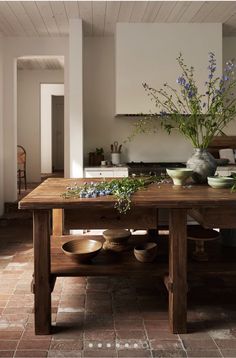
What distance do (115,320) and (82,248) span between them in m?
0.61

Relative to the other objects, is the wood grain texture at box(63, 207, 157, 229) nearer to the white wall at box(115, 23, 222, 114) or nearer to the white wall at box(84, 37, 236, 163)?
the white wall at box(115, 23, 222, 114)

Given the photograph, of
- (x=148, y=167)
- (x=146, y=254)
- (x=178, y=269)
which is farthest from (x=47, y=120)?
(x=178, y=269)

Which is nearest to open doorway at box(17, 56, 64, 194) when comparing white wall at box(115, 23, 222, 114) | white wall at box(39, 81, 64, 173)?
white wall at box(39, 81, 64, 173)

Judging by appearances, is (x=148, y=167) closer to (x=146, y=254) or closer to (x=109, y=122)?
(x=109, y=122)

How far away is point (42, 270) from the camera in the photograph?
2506 mm

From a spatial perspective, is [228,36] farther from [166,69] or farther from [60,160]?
[60,160]

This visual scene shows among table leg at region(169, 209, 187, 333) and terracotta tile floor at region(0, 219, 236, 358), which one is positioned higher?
table leg at region(169, 209, 187, 333)

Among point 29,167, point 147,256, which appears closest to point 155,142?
point 147,256

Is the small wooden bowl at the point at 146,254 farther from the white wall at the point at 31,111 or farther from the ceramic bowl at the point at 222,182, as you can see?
the white wall at the point at 31,111

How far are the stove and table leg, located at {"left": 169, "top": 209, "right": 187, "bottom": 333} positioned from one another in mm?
2829

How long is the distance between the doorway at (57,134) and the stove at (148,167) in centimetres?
728

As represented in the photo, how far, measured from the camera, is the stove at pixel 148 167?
5.48 meters

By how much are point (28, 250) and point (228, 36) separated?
4312 mm

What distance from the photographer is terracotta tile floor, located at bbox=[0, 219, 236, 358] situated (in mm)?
2330
